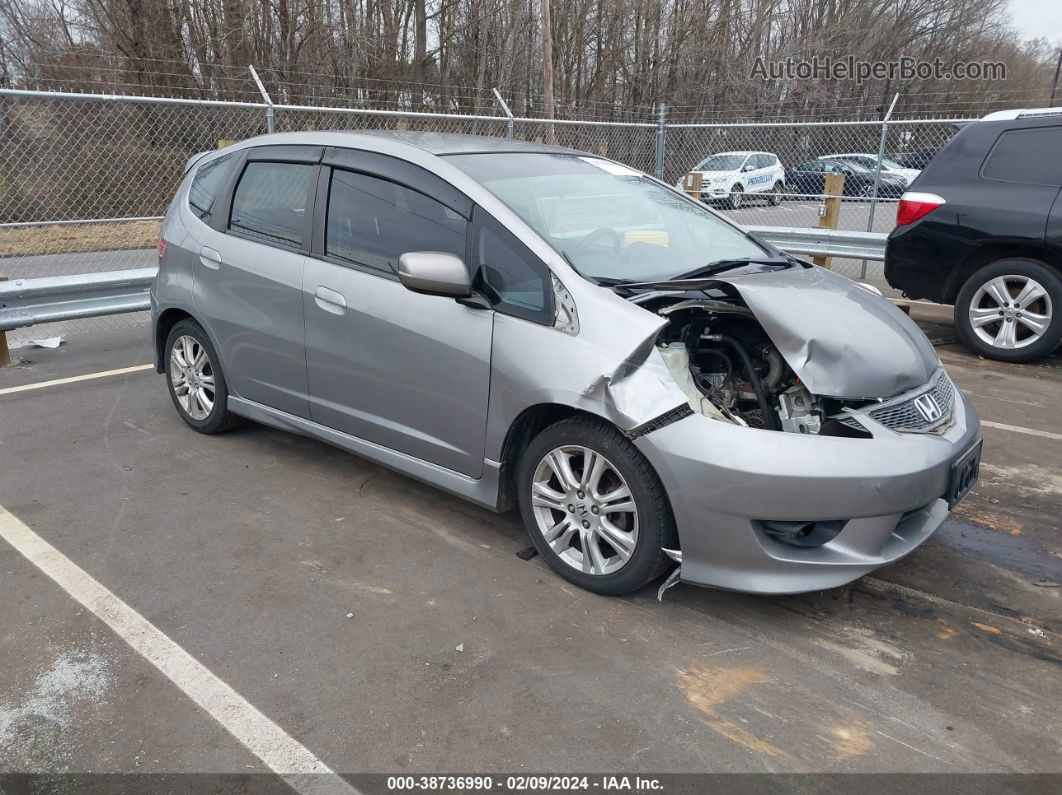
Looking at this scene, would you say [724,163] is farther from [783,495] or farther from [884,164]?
[783,495]

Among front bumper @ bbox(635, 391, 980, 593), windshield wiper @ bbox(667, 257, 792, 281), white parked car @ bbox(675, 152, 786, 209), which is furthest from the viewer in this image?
white parked car @ bbox(675, 152, 786, 209)

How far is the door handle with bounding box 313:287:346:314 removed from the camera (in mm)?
3877

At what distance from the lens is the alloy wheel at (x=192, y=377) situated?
4883 mm

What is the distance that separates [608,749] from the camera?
246cm

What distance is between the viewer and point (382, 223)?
385 cm

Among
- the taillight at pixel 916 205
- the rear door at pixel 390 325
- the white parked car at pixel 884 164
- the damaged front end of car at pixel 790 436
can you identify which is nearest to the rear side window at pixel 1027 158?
the taillight at pixel 916 205

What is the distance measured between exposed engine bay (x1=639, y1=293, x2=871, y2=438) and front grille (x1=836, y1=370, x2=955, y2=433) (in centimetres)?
7

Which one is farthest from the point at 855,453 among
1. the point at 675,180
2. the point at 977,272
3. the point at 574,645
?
the point at 675,180

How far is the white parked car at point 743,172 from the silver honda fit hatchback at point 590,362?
1139 cm

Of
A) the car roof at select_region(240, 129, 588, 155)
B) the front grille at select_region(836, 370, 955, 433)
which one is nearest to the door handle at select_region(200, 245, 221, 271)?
the car roof at select_region(240, 129, 588, 155)

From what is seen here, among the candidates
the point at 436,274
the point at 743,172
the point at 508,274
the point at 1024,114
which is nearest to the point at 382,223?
the point at 436,274

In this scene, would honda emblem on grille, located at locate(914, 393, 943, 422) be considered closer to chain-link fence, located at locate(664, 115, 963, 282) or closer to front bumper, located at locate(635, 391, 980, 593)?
front bumper, located at locate(635, 391, 980, 593)

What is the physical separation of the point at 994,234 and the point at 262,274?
5.40m

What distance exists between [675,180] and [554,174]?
10.5 meters
